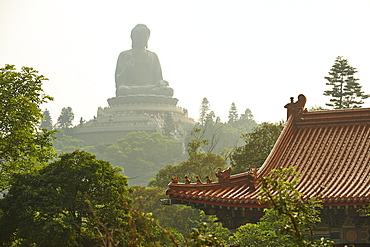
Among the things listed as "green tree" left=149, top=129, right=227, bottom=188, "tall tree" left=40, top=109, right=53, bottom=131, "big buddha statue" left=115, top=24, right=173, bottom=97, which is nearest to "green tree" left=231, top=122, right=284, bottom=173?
"green tree" left=149, top=129, right=227, bottom=188

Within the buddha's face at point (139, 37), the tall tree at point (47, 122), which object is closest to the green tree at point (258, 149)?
the buddha's face at point (139, 37)

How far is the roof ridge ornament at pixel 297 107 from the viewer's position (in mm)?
15230

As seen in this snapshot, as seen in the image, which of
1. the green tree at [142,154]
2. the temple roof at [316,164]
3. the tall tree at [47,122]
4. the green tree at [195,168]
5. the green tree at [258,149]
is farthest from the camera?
the tall tree at [47,122]

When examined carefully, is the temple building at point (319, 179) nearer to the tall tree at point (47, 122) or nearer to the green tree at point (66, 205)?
the green tree at point (66, 205)

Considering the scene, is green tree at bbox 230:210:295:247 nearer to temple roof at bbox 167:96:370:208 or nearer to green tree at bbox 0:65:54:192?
temple roof at bbox 167:96:370:208

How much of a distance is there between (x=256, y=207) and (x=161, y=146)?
2512 inches

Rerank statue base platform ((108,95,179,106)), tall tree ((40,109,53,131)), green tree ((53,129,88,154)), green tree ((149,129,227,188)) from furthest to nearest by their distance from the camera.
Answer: tall tree ((40,109,53,131)), green tree ((53,129,88,154)), statue base platform ((108,95,179,106)), green tree ((149,129,227,188))

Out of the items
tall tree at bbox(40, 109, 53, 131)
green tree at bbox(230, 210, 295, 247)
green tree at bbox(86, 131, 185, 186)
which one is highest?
tall tree at bbox(40, 109, 53, 131)

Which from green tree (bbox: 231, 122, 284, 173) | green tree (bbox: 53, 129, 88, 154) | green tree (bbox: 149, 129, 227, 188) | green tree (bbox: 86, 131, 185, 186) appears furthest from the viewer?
green tree (bbox: 53, 129, 88, 154)

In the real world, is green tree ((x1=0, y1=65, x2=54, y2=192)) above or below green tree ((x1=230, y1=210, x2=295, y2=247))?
above

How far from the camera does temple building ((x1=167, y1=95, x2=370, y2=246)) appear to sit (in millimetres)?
12391

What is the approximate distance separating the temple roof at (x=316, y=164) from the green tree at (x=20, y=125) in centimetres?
573

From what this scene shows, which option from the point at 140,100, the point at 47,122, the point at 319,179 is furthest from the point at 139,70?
the point at 319,179

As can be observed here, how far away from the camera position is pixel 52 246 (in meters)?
12.4
